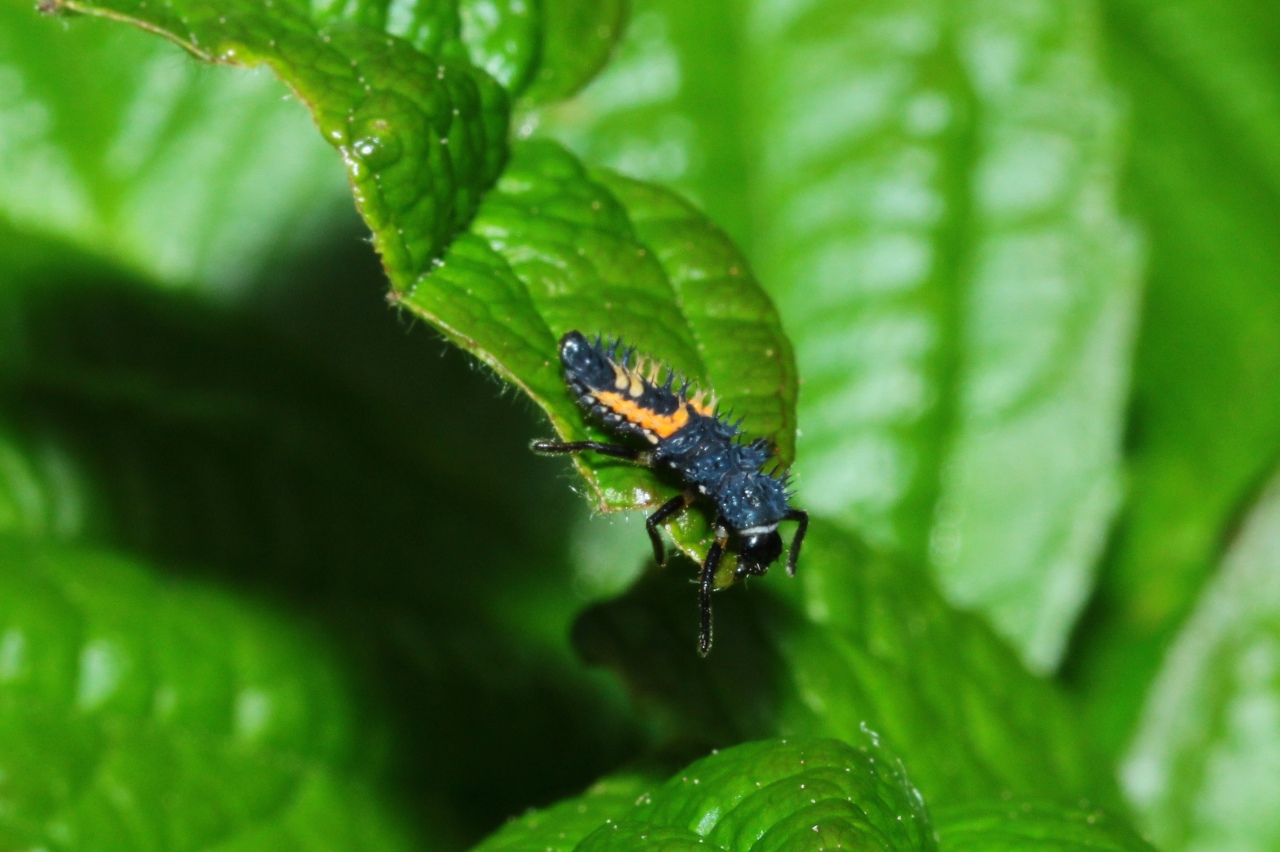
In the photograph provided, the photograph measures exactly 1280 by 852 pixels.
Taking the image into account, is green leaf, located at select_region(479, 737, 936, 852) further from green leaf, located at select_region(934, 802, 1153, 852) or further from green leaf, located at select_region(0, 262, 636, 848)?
green leaf, located at select_region(0, 262, 636, 848)

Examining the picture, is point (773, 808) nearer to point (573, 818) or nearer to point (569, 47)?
point (573, 818)

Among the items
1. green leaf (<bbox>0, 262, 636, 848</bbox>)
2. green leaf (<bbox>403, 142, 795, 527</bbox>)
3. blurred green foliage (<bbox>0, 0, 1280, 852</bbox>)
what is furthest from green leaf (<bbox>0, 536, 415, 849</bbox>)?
green leaf (<bbox>403, 142, 795, 527</bbox>)

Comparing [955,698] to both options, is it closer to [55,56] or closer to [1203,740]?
[1203,740]

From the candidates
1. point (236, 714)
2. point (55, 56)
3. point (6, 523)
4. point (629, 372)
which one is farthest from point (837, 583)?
point (55, 56)

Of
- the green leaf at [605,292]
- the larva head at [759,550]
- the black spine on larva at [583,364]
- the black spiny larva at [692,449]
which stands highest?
the green leaf at [605,292]

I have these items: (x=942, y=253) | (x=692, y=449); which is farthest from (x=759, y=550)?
(x=942, y=253)

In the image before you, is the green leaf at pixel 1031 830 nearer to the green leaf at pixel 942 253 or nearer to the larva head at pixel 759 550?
the larva head at pixel 759 550

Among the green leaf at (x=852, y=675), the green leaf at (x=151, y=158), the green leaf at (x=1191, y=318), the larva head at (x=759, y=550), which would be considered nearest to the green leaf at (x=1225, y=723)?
the green leaf at (x=1191, y=318)
